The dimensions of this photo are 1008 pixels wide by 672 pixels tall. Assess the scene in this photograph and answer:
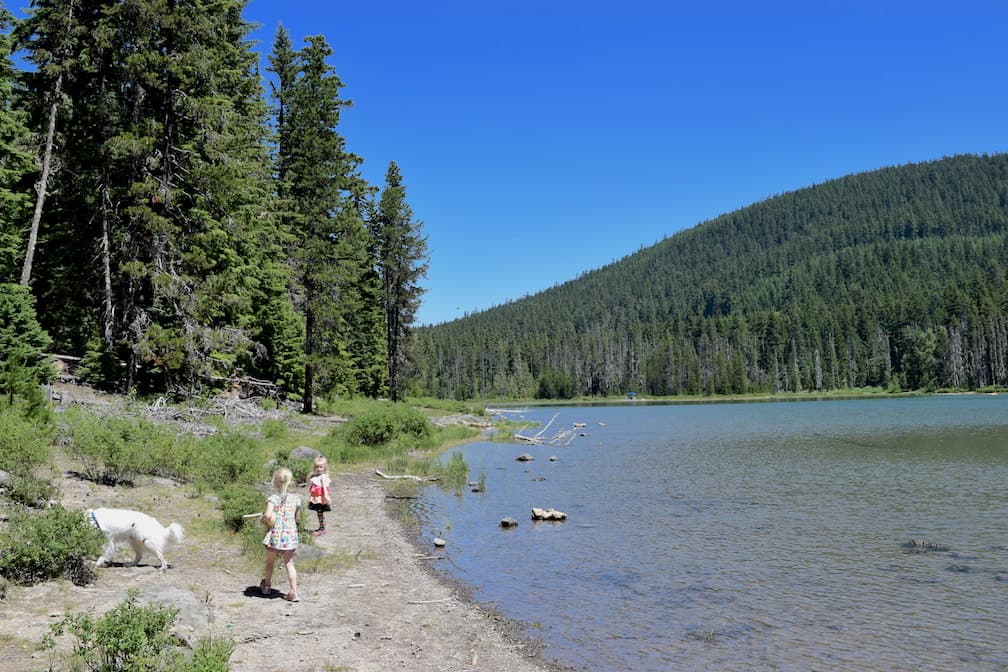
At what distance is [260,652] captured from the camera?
7.16 metres

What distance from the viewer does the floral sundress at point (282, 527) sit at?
29.9ft

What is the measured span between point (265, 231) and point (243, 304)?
966 cm

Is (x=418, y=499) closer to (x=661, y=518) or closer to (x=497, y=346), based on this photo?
(x=661, y=518)

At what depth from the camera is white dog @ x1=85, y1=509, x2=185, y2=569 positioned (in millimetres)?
9164

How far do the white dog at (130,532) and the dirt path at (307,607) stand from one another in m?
0.26

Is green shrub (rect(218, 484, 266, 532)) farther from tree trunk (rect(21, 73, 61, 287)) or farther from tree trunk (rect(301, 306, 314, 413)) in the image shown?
tree trunk (rect(301, 306, 314, 413))

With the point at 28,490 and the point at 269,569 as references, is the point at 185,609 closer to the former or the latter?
the point at 269,569

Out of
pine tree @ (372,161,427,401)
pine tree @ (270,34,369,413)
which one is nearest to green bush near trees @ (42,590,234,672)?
pine tree @ (270,34,369,413)

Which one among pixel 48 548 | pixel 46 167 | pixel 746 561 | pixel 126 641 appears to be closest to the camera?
pixel 126 641

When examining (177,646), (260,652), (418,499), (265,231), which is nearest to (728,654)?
(260,652)

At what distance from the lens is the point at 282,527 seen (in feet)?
29.9

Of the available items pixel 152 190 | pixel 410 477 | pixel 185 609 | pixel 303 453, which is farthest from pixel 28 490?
pixel 152 190

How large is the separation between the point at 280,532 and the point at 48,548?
2.71 meters

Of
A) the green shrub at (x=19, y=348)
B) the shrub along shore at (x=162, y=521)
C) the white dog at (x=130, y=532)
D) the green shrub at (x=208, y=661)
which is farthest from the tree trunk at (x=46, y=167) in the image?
the green shrub at (x=208, y=661)
